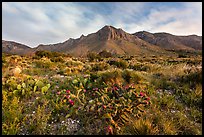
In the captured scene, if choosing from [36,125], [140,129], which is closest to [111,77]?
[140,129]

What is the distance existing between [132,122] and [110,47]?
482ft

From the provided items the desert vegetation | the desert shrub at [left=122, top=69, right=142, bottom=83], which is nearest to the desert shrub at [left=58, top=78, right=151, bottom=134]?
the desert vegetation

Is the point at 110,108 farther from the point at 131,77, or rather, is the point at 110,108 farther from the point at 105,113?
the point at 131,77

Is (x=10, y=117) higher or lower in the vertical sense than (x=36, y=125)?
higher

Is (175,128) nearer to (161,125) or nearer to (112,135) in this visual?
(161,125)

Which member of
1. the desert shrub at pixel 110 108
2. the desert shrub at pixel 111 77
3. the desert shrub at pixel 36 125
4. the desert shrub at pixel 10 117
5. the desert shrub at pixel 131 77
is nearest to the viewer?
the desert shrub at pixel 10 117

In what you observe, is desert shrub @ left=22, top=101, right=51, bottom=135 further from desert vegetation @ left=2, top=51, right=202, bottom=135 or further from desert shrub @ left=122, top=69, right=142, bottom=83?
desert shrub @ left=122, top=69, right=142, bottom=83

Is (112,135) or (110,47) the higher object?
(110,47)

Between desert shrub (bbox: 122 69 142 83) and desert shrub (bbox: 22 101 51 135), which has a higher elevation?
desert shrub (bbox: 122 69 142 83)

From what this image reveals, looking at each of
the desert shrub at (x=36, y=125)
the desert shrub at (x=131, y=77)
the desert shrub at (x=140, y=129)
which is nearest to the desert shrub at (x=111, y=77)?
the desert shrub at (x=131, y=77)

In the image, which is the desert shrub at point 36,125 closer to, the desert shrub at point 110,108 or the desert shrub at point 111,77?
the desert shrub at point 110,108

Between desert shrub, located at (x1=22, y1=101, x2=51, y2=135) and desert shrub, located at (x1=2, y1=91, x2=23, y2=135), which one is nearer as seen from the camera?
desert shrub, located at (x1=2, y1=91, x2=23, y2=135)

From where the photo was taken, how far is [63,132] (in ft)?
11.3

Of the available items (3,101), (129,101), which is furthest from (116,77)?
(3,101)
